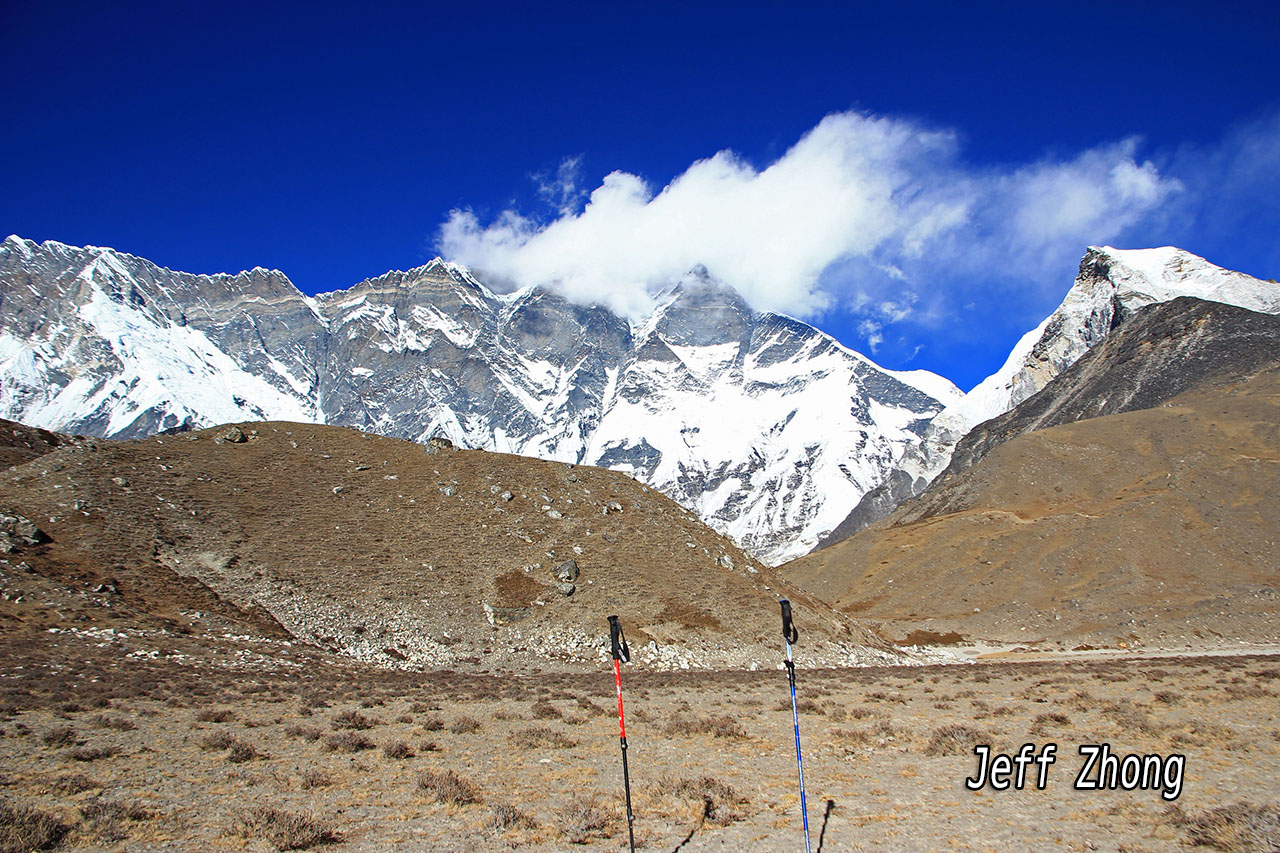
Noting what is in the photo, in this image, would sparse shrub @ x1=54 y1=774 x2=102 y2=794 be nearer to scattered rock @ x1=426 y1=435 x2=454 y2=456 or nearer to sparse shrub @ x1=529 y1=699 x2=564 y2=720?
sparse shrub @ x1=529 y1=699 x2=564 y2=720

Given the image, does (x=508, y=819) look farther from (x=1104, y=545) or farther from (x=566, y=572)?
(x=1104, y=545)

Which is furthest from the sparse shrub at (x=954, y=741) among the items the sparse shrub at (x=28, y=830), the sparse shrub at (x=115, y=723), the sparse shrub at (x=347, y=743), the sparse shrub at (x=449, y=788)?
the sparse shrub at (x=115, y=723)

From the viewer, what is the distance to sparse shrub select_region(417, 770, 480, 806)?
1177 cm

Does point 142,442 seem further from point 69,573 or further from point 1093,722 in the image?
point 1093,722

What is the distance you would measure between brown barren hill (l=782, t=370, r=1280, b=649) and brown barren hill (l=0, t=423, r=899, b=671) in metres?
32.7

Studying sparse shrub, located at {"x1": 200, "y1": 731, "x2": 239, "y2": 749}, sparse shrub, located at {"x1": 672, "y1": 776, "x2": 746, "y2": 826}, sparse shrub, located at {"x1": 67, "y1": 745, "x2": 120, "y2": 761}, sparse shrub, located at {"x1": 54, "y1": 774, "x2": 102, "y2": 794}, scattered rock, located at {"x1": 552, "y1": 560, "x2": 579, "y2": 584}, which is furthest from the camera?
scattered rock, located at {"x1": 552, "y1": 560, "x2": 579, "y2": 584}

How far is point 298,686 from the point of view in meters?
23.6

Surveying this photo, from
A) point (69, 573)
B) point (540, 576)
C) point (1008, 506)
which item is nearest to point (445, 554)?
point (540, 576)

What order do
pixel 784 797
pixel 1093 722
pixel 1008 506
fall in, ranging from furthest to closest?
pixel 1008 506 < pixel 1093 722 < pixel 784 797

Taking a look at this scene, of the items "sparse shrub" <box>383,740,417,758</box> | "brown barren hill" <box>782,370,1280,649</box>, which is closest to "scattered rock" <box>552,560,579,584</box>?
"sparse shrub" <box>383,740,417,758</box>

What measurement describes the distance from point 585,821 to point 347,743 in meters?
7.06

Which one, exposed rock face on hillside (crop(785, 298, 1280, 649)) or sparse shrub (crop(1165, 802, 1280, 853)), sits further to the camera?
exposed rock face on hillside (crop(785, 298, 1280, 649))

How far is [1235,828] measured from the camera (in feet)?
30.8

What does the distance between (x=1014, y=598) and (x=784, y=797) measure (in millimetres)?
72342
